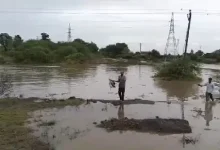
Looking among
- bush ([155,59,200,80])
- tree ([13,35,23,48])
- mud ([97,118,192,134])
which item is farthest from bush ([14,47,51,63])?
mud ([97,118,192,134])

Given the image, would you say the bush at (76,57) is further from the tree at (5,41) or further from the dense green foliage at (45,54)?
the tree at (5,41)

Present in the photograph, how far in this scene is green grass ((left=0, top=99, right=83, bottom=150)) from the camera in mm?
9656

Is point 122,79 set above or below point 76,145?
above

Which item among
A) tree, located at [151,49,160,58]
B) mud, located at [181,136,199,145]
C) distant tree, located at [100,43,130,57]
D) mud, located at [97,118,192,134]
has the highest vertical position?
distant tree, located at [100,43,130,57]

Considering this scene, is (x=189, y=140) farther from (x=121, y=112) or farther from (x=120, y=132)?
(x=121, y=112)

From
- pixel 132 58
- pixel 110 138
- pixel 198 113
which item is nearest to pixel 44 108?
pixel 110 138

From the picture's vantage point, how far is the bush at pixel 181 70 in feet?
108

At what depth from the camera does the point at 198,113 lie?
15.7 meters

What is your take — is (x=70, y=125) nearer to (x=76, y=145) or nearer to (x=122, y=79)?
(x=76, y=145)

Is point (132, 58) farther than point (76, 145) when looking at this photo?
Yes

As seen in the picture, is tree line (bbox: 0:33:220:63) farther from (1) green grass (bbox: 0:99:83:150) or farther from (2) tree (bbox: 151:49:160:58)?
(1) green grass (bbox: 0:99:83:150)

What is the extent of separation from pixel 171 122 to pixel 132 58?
7722 centimetres

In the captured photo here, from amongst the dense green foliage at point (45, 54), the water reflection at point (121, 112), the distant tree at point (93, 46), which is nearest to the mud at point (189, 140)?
the water reflection at point (121, 112)

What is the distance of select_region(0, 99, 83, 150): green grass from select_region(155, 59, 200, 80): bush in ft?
57.6
